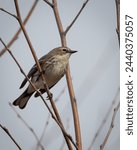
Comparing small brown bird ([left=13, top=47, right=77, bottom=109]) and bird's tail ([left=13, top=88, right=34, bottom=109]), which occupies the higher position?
small brown bird ([left=13, top=47, right=77, bottom=109])

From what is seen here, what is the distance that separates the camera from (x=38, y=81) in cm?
494

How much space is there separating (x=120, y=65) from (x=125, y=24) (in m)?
0.33

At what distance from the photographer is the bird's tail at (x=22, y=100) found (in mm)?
4994

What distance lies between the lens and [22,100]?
510cm

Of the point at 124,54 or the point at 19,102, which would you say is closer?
the point at 124,54

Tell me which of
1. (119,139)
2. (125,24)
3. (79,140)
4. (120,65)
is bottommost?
(119,139)

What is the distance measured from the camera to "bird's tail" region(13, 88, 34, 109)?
4994 millimetres

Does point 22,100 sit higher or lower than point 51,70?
lower

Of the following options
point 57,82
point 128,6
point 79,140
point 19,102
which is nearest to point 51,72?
point 57,82

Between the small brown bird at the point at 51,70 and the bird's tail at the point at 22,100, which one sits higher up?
the small brown bird at the point at 51,70

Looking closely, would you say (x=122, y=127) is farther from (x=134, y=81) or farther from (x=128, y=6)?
(x=128, y=6)

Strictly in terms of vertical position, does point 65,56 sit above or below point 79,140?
above

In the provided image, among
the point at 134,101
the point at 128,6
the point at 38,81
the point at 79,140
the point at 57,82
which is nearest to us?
the point at 79,140

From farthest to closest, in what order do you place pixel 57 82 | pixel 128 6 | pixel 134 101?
pixel 57 82
pixel 128 6
pixel 134 101
